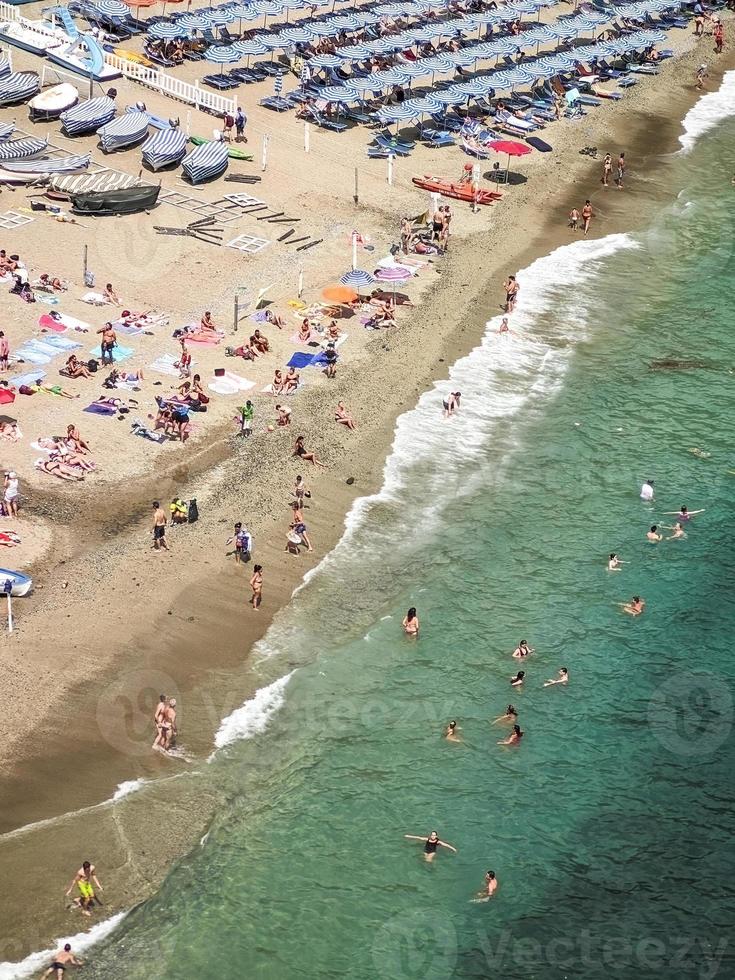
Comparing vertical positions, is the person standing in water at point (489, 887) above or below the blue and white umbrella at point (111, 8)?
below

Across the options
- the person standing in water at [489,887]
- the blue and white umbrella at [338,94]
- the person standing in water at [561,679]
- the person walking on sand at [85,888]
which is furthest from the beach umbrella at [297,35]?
the person walking on sand at [85,888]

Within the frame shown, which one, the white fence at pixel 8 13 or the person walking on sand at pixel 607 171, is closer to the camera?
the person walking on sand at pixel 607 171

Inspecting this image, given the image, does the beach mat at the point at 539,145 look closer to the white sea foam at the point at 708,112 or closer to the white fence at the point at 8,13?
the white sea foam at the point at 708,112

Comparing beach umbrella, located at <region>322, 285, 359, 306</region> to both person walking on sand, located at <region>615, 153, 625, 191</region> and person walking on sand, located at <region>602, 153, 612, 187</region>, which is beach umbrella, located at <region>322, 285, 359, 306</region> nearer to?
person walking on sand, located at <region>602, 153, 612, 187</region>

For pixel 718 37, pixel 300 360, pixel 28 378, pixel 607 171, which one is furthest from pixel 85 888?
pixel 718 37

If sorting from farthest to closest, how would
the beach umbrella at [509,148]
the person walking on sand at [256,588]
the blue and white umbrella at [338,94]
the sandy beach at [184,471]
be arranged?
the blue and white umbrella at [338,94]
the beach umbrella at [509,148]
the person walking on sand at [256,588]
the sandy beach at [184,471]

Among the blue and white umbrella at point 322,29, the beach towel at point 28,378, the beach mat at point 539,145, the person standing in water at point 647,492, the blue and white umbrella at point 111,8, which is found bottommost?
the person standing in water at point 647,492

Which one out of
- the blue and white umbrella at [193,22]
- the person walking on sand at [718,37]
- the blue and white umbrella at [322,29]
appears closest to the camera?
the blue and white umbrella at [193,22]

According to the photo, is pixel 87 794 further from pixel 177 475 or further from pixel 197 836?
pixel 177 475
